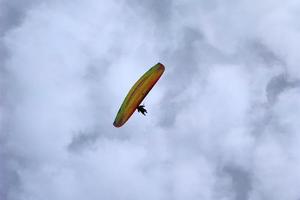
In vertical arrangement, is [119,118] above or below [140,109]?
below

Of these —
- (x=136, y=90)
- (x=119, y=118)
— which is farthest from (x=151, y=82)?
(x=119, y=118)

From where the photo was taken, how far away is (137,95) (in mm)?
67875

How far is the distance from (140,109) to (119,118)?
6288 millimetres

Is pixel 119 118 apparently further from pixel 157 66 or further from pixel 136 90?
pixel 157 66

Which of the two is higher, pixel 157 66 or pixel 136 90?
pixel 157 66

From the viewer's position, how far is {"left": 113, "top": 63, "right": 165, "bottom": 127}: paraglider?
66312 millimetres

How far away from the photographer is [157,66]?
70.2m

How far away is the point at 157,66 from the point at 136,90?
5019 millimetres

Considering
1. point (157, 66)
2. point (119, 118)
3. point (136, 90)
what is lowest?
point (119, 118)

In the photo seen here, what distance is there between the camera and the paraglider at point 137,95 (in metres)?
66.3

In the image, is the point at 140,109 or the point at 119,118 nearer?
the point at 119,118

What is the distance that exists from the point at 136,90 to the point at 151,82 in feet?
8.52

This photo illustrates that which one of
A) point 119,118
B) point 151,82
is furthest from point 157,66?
point 119,118

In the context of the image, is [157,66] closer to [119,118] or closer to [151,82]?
[151,82]
